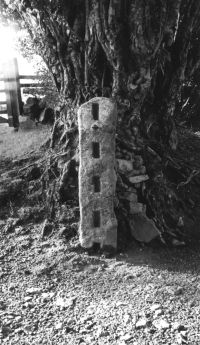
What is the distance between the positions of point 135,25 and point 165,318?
3.54m

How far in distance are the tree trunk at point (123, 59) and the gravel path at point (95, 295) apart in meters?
0.82

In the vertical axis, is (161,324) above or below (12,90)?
below

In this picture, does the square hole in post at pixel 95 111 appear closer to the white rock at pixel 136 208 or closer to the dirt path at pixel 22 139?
the white rock at pixel 136 208

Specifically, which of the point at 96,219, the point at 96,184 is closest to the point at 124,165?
the point at 96,184

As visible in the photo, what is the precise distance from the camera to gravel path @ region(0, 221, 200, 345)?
333cm

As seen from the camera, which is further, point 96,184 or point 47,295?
point 96,184

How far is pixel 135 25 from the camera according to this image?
4.56 metres

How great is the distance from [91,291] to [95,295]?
0.08 metres

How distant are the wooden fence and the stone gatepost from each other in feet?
23.3

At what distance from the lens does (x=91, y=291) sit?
390 cm

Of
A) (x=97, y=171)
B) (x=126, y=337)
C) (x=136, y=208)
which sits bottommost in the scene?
(x=126, y=337)

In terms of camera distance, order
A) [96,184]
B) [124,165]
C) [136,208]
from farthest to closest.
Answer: [124,165]
[136,208]
[96,184]

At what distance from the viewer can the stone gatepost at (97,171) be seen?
4211 millimetres

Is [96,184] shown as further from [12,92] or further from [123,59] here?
[12,92]
